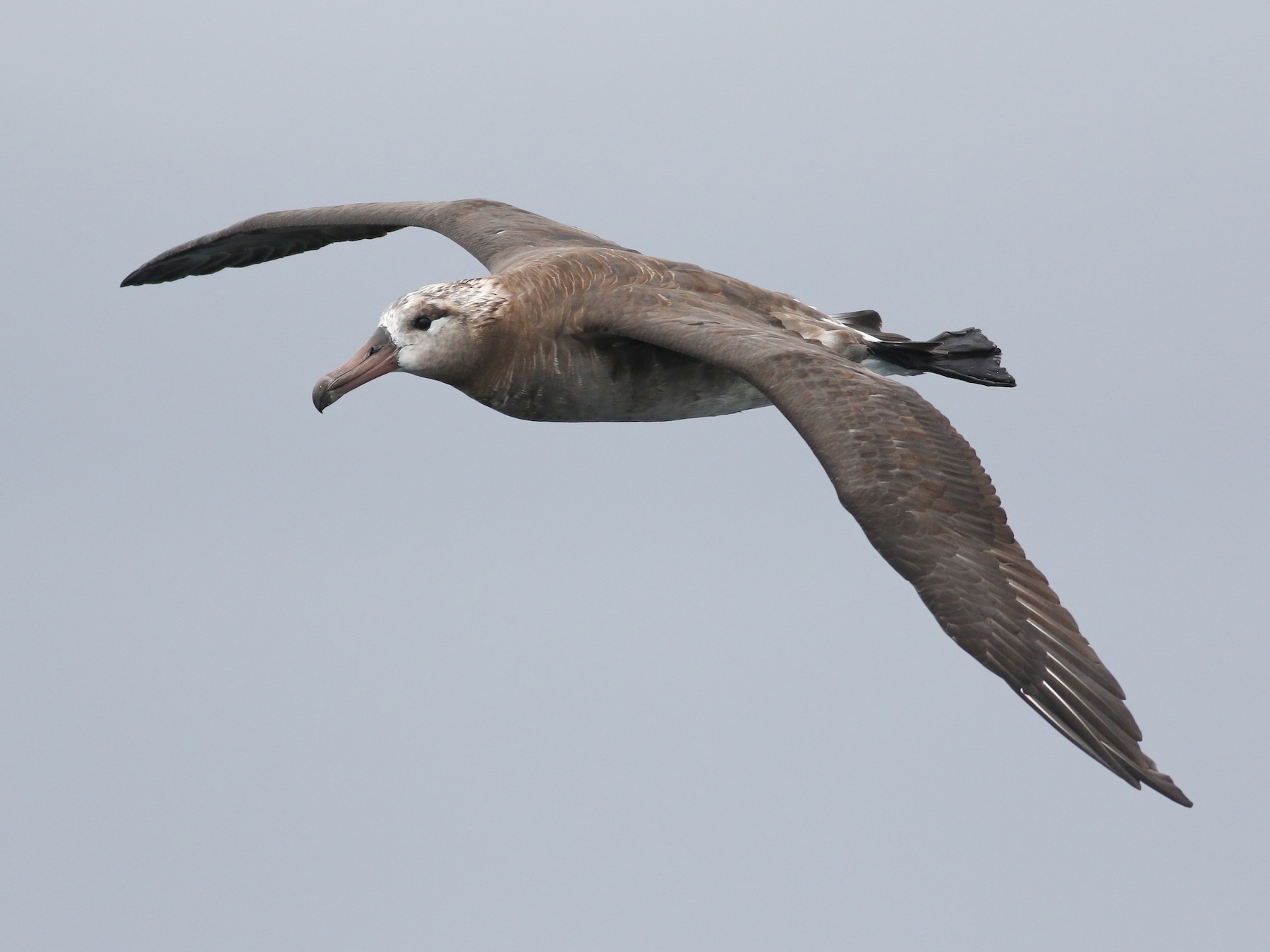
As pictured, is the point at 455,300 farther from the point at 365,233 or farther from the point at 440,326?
the point at 365,233

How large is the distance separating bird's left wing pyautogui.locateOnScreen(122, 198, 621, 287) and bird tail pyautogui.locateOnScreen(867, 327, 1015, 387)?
209 centimetres

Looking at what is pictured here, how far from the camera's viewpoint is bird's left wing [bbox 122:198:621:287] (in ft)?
45.5

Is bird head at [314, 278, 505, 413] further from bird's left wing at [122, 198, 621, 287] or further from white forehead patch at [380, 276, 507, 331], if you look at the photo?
bird's left wing at [122, 198, 621, 287]

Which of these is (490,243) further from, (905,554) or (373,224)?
(905,554)

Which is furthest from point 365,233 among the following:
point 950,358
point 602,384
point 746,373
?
point 746,373

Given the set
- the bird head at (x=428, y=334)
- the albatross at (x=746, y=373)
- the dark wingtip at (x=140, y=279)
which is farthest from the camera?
the dark wingtip at (x=140, y=279)

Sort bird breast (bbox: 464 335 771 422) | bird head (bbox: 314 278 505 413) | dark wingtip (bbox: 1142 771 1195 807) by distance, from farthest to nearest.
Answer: bird breast (bbox: 464 335 771 422), bird head (bbox: 314 278 505 413), dark wingtip (bbox: 1142 771 1195 807)

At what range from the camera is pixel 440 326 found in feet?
40.2

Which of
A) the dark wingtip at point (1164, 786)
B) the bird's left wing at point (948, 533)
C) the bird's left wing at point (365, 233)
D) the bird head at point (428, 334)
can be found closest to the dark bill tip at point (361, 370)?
the bird head at point (428, 334)

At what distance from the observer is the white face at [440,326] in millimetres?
12258

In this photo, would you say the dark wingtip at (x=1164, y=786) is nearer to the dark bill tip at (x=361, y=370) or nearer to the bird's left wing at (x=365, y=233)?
the dark bill tip at (x=361, y=370)

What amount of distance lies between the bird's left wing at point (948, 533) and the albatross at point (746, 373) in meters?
0.01

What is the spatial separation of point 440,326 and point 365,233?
3430 mm

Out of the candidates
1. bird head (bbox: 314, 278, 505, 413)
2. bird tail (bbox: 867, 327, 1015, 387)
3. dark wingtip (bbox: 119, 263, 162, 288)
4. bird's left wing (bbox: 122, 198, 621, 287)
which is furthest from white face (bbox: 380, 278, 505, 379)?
dark wingtip (bbox: 119, 263, 162, 288)
